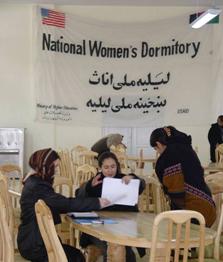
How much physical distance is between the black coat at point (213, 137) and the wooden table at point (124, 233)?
19.7 ft

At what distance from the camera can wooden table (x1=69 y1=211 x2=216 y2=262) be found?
2771 millimetres

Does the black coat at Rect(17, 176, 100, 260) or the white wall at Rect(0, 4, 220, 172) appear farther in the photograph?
the white wall at Rect(0, 4, 220, 172)

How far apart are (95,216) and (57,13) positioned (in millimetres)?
6532

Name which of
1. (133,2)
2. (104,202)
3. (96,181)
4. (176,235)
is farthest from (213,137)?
(176,235)

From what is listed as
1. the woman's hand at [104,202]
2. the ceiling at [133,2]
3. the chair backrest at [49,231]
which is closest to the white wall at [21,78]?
the ceiling at [133,2]

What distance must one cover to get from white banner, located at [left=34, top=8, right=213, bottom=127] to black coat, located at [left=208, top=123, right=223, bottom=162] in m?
0.42

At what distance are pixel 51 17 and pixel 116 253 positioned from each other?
6.80m

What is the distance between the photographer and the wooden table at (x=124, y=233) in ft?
9.09

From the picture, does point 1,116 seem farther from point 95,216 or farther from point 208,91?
point 95,216

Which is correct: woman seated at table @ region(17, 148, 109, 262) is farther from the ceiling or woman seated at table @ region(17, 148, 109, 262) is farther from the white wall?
the ceiling

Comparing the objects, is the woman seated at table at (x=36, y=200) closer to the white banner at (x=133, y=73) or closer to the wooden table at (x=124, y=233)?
the wooden table at (x=124, y=233)

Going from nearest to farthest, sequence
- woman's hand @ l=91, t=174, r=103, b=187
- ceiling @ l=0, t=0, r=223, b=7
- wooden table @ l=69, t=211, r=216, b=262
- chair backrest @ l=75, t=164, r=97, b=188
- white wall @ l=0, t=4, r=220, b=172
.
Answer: wooden table @ l=69, t=211, r=216, b=262, woman's hand @ l=91, t=174, r=103, b=187, chair backrest @ l=75, t=164, r=97, b=188, ceiling @ l=0, t=0, r=223, b=7, white wall @ l=0, t=4, r=220, b=172

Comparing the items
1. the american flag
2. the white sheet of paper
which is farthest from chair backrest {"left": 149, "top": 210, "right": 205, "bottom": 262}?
the american flag

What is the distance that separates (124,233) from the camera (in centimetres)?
290
